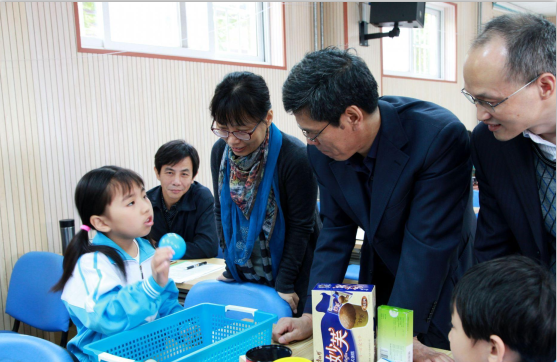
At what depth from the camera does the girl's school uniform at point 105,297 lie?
137cm

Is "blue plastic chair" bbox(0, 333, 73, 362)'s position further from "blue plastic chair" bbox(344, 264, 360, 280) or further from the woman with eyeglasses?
"blue plastic chair" bbox(344, 264, 360, 280)

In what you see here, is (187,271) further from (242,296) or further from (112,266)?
→ (112,266)

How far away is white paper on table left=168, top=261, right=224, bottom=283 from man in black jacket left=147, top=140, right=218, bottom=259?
169mm

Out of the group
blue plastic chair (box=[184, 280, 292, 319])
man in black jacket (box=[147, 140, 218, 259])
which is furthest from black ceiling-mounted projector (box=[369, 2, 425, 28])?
blue plastic chair (box=[184, 280, 292, 319])

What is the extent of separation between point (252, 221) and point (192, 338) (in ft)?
1.86

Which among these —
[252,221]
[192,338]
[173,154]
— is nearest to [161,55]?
[173,154]

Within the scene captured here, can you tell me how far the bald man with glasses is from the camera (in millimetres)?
1008

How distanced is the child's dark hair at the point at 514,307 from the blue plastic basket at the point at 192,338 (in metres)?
0.51

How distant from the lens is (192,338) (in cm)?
140

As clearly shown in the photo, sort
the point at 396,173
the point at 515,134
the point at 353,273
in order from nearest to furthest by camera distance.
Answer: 1. the point at 515,134
2. the point at 396,173
3. the point at 353,273

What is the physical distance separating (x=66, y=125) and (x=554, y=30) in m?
2.85

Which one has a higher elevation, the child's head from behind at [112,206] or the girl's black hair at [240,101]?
the girl's black hair at [240,101]

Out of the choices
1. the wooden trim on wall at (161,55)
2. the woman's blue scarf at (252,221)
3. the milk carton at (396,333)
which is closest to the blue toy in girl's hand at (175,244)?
the woman's blue scarf at (252,221)

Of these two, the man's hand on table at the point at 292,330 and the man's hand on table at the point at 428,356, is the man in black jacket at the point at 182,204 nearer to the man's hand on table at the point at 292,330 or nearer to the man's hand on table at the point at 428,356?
the man's hand on table at the point at 292,330
